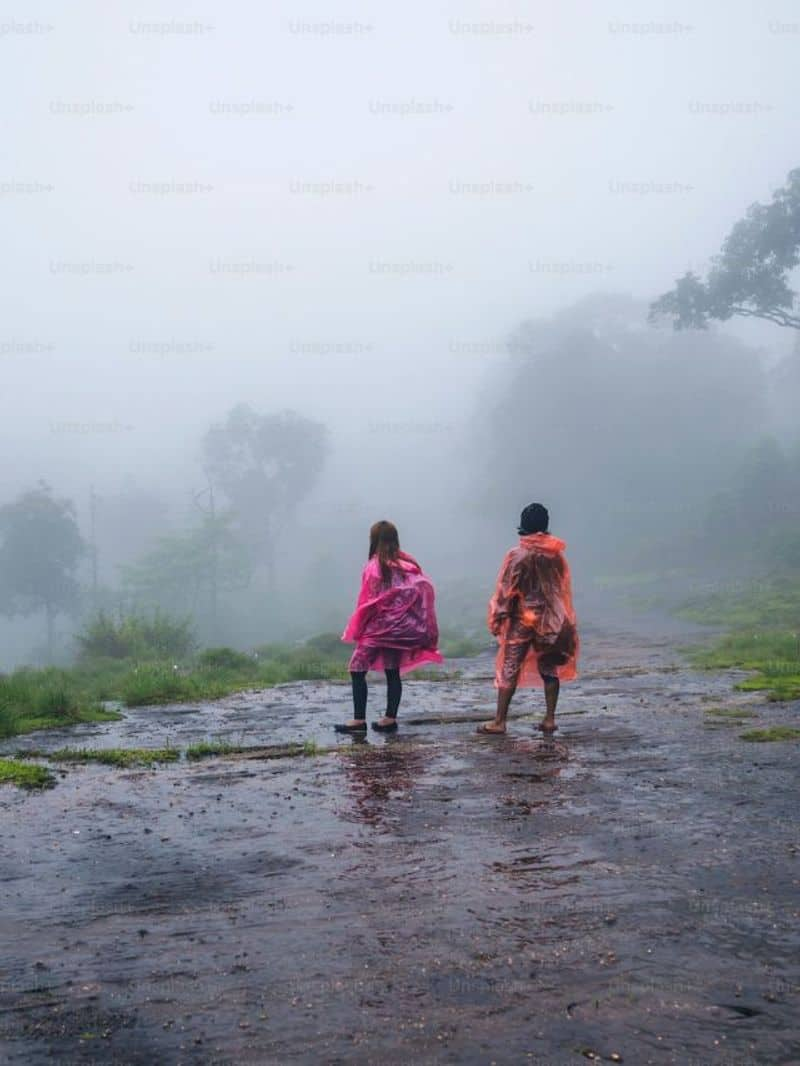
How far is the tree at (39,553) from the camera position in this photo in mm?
57938

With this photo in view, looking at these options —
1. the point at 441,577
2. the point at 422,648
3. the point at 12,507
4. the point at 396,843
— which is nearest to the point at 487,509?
the point at 441,577

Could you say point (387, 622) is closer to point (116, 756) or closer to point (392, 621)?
point (392, 621)

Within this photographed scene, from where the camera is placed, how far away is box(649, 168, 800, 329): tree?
34.9m

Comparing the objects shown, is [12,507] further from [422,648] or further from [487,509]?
[422,648]

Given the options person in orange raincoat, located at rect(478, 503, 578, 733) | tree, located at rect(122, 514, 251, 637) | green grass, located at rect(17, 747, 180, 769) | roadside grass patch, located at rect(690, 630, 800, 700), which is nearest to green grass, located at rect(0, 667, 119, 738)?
green grass, located at rect(17, 747, 180, 769)

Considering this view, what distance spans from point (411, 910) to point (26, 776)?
3885 mm

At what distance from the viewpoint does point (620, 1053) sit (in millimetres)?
2902

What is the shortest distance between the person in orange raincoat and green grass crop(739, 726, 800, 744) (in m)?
1.65

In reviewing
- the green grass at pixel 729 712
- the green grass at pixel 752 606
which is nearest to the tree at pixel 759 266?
the green grass at pixel 752 606

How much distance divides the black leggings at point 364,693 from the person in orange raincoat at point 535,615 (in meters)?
0.92

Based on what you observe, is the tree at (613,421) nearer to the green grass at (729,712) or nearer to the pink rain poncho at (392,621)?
the green grass at (729,712)

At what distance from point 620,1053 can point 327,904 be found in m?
1.65

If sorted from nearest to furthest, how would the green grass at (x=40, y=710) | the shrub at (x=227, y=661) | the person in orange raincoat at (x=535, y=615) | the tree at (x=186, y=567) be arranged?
the person in orange raincoat at (x=535, y=615) < the green grass at (x=40, y=710) < the shrub at (x=227, y=661) < the tree at (x=186, y=567)

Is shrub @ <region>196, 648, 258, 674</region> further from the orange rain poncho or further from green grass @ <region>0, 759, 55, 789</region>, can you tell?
green grass @ <region>0, 759, 55, 789</region>
